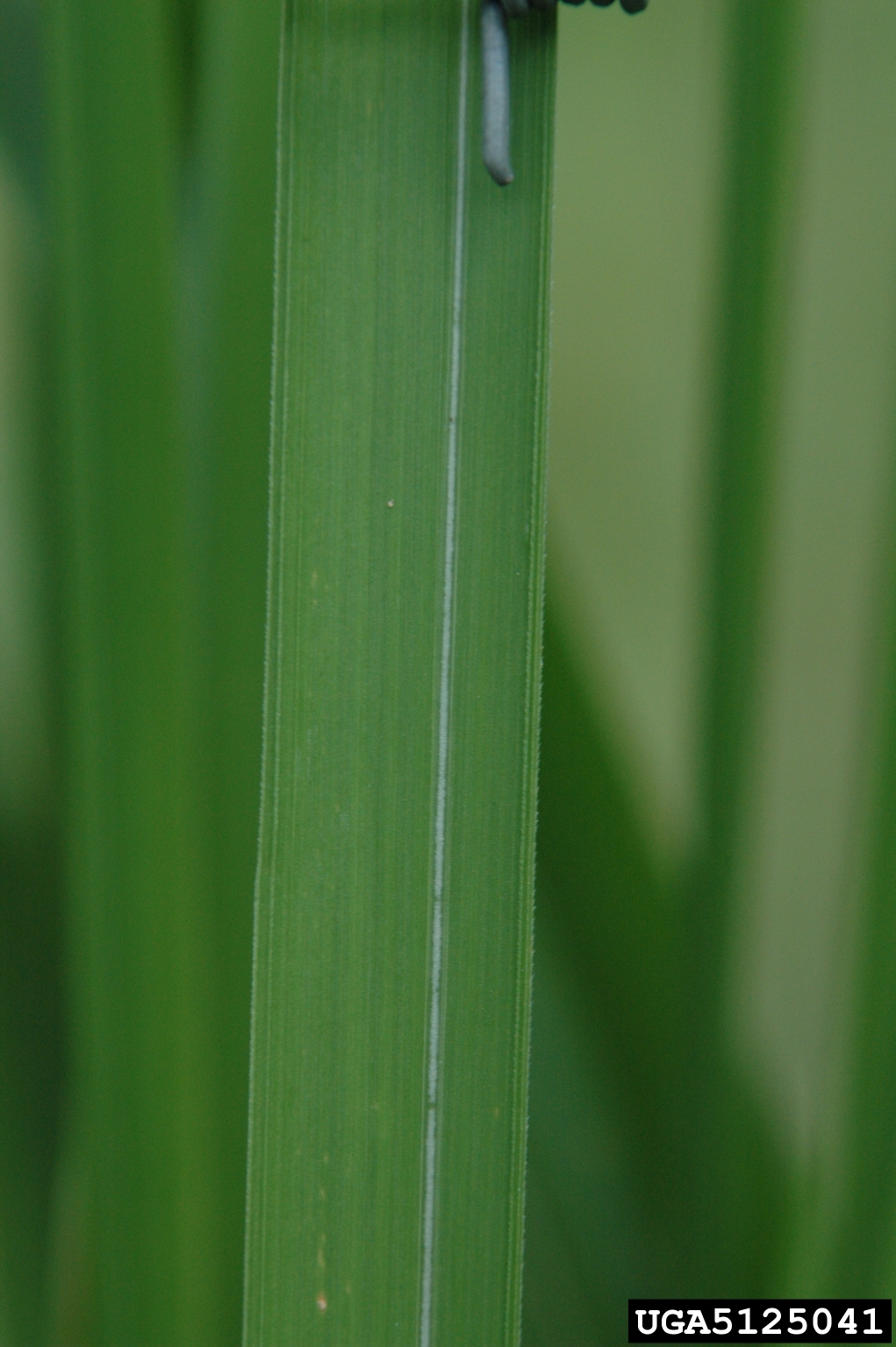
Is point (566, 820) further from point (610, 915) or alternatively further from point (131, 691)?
point (131, 691)

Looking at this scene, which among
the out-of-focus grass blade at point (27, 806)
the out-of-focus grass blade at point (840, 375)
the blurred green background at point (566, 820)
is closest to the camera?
the blurred green background at point (566, 820)

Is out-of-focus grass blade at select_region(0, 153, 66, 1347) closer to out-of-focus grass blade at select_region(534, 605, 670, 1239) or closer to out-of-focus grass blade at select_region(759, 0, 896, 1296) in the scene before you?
out-of-focus grass blade at select_region(534, 605, 670, 1239)

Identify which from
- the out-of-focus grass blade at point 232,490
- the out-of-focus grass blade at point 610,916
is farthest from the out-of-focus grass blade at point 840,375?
the out-of-focus grass blade at point 232,490

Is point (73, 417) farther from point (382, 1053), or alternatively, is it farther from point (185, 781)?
point (382, 1053)

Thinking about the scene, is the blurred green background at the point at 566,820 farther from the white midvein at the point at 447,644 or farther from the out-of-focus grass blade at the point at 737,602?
the white midvein at the point at 447,644

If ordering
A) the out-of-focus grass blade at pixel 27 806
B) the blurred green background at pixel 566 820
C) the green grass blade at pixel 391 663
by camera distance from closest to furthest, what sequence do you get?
the green grass blade at pixel 391 663, the blurred green background at pixel 566 820, the out-of-focus grass blade at pixel 27 806

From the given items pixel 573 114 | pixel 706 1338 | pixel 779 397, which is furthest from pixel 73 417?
pixel 573 114

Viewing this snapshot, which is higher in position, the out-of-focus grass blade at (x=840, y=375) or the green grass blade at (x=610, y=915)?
the out-of-focus grass blade at (x=840, y=375)
